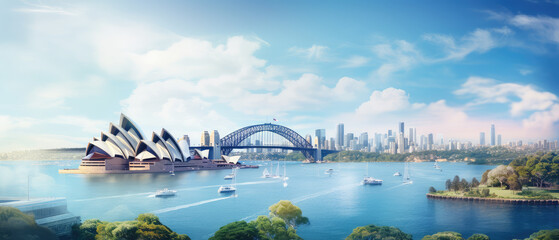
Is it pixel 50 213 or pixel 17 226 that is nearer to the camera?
pixel 17 226

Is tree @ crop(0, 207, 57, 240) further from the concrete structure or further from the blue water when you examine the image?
the blue water

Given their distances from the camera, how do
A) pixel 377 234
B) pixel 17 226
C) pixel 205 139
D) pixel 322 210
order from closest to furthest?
pixel 17 226
pixel 377 234
pixel 322 210
pixel 205 139

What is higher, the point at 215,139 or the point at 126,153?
the point at 215,139

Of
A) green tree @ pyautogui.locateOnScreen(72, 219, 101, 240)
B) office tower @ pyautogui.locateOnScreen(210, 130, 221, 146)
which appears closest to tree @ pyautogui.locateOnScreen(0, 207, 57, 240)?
green tree @ pyautogui.locateOnScreen(72, 219, 101, 240)

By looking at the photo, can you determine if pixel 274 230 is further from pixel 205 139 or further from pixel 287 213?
pixel 205 139

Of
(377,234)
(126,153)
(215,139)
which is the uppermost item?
(215,139)

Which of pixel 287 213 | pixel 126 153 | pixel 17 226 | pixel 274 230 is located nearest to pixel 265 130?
pixel 126 153

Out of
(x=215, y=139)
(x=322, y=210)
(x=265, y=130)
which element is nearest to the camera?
(x=322, y=210)
